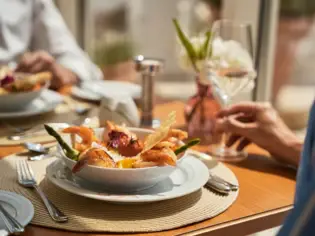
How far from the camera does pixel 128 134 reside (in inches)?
37.4

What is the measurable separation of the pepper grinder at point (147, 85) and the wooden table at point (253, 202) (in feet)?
0.65

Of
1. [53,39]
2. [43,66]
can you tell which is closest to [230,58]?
[43,66]

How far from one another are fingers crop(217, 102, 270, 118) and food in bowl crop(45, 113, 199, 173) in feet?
0.80

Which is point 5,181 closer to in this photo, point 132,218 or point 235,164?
point 132,218

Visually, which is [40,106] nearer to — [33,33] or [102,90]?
[102,90]

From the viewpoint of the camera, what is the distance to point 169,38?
374cm

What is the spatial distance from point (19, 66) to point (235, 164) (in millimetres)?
856

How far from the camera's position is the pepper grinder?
1.35m

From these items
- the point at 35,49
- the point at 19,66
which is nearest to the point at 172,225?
the point at 19,66

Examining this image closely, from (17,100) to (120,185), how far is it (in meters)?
0.58

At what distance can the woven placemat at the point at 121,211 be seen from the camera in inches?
30.9

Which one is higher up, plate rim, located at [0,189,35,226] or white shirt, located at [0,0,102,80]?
white shirt, located at [0,0,102,80]

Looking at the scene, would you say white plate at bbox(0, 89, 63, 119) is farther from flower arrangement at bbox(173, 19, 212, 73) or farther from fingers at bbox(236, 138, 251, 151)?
fingers at bbox(236, 138, 251, 151)

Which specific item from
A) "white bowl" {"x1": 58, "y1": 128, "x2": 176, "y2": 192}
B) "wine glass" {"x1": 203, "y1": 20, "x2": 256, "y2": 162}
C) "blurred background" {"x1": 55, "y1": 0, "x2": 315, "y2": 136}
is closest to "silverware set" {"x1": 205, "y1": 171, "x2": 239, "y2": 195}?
"white bowl" {"x1": 58, "y1": 128, "x2": 176, "y2": 192}
